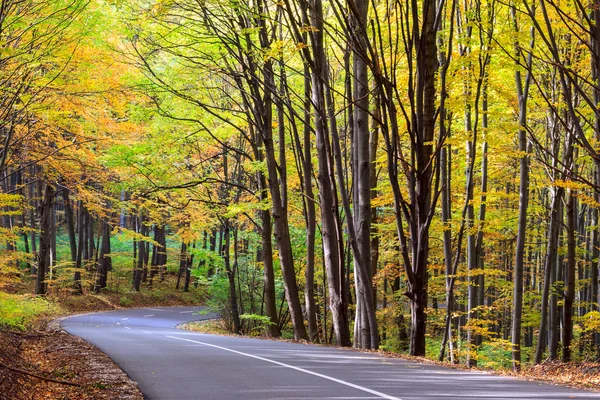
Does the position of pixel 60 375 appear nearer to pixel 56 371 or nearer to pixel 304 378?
pixel 56 371

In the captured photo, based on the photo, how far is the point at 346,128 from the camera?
22.0 meters

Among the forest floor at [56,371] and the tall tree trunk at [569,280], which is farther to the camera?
the tall tree trunk at [569,280]

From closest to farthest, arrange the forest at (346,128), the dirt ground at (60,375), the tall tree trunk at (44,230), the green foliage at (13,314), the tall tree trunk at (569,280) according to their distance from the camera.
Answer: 1. the dirt ground at (60,375)
2. the forest at (346,128)
3. the green foliage at (13,314)
4. the tall tree trunk at (569,280)
5. the tall tree trunk at (44,230)

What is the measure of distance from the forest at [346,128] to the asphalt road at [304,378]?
10.2 ft

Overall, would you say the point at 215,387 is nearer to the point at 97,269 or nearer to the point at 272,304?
the point at 272,304

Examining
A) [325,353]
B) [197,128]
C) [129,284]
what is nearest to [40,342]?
[325,353]

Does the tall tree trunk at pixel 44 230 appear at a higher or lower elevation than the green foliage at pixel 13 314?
higher

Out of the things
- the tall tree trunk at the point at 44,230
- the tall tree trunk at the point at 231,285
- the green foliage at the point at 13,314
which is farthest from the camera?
the tall tree trunk at the point at 44,230

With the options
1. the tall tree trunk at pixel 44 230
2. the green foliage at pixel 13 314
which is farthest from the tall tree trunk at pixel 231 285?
the tall tree trunk at pixel 44 230

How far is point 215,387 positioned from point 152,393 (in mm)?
777

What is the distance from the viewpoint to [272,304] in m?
21.0

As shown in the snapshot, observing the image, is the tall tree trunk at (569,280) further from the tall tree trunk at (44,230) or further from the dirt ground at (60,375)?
the tall tree trunk at (44,230)

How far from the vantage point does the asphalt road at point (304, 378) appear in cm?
705

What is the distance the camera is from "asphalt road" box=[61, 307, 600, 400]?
7.05 meters
